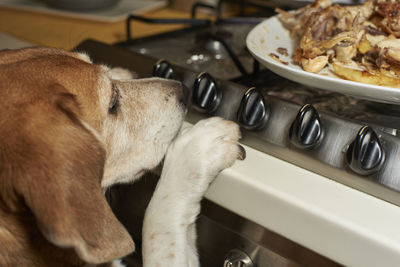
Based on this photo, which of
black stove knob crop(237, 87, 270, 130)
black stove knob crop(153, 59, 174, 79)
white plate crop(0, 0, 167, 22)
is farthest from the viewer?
white plate crop(0, 0, 167, 22)

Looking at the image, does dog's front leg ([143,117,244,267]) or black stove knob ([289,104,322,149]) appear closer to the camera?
black stove knob ([289,104,322,149])

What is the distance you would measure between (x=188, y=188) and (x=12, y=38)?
Answer: 0.91m

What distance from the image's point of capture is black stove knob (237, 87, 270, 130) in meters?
0.73

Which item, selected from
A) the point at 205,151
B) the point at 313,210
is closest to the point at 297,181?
the point at 313,210

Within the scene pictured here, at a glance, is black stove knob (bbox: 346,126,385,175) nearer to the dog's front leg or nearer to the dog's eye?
the dog's front leg

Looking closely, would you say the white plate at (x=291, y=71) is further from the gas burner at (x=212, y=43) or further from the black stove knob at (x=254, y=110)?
the gas burner at (x=212, y=43)

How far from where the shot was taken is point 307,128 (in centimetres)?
67

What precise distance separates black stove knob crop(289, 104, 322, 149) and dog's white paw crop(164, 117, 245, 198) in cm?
11

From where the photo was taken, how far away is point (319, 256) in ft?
2.19

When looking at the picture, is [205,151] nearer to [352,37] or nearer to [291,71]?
[291,71]

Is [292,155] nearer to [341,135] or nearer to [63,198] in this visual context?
[341,135]

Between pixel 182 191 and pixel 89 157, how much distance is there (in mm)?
196

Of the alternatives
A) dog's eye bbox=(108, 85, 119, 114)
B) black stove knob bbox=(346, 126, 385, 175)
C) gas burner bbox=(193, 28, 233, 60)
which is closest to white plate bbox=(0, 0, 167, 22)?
gas burner bbox=(193, 28, 233, 60)

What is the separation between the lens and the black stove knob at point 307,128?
0.67 m
